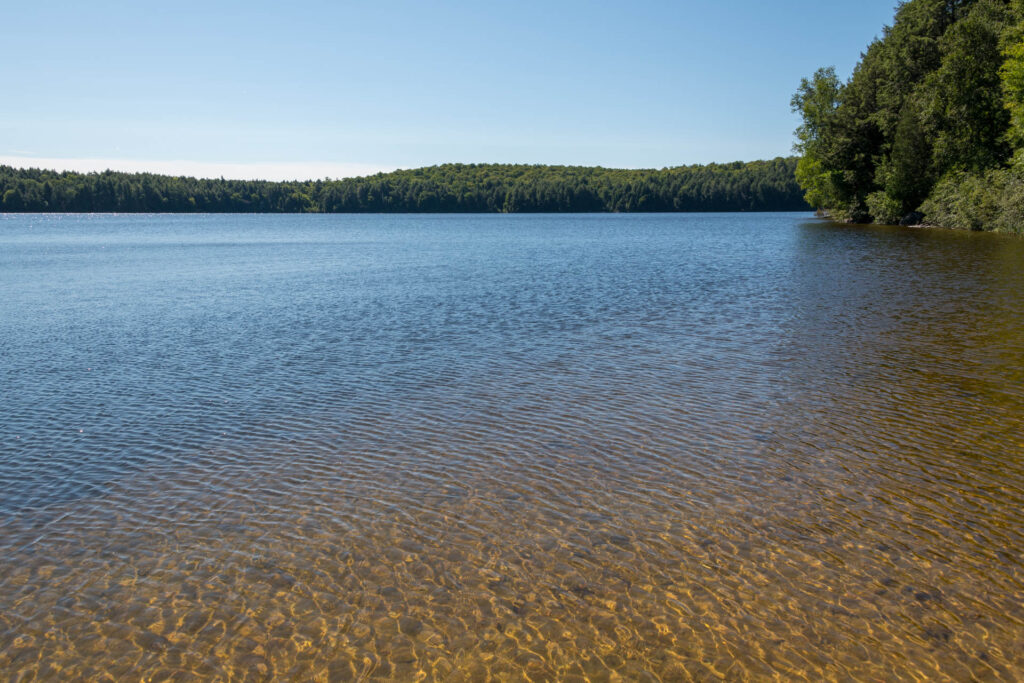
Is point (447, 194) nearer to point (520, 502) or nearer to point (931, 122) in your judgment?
point (931, 122)

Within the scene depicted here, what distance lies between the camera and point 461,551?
21.4 ft

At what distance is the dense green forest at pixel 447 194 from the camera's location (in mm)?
162875

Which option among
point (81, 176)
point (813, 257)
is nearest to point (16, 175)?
point (81, 176)

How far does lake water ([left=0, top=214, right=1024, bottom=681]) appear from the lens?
514cm

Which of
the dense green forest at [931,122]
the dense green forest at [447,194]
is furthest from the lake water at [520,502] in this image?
the dense green forest at [447,194]

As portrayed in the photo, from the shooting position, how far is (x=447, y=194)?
180 m

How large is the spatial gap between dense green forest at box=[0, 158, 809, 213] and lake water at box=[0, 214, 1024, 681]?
161186mm

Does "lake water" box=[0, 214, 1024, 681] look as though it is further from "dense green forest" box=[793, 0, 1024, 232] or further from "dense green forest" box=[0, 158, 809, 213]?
"dense green forest" box=[0, 158, 809, 213]

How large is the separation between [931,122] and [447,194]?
463ft

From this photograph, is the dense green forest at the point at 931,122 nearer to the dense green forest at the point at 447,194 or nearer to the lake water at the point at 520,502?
the lake water at the point at 520,502

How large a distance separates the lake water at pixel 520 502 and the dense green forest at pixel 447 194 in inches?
6346

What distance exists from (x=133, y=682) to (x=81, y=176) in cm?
20059

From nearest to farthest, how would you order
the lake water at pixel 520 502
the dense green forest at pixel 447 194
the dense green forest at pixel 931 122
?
1. the lake water at pixel 520 502
2. the dense green forest at pixel 931 122
3. the dense green forest at pixel 447 194

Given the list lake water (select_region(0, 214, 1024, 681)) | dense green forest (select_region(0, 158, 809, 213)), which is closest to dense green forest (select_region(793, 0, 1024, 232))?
lake water (select_region(0, 214, 1024, 681))
